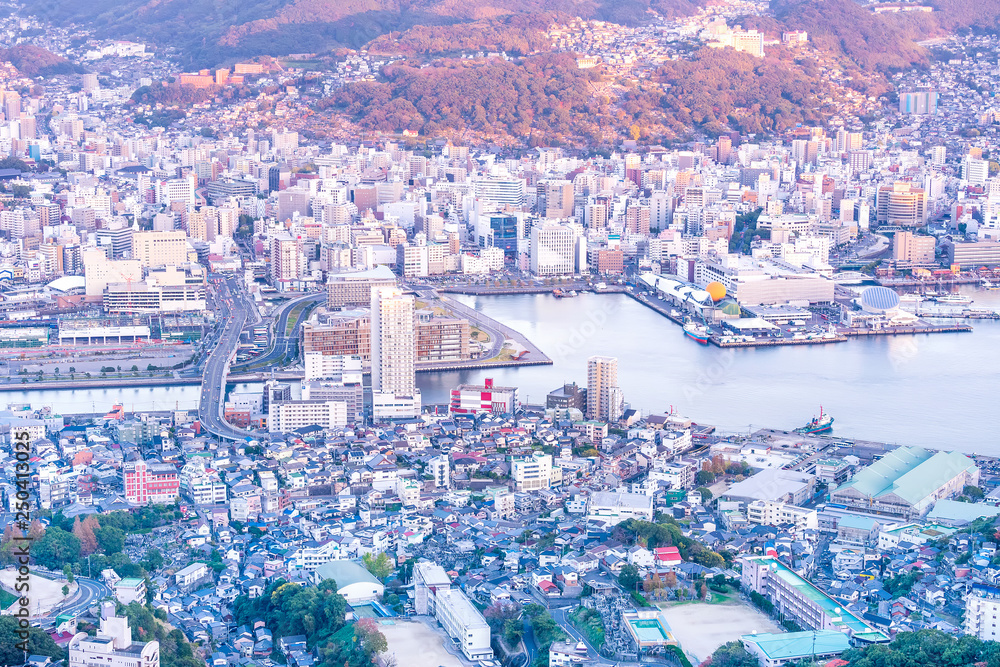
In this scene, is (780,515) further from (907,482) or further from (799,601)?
(799,601)

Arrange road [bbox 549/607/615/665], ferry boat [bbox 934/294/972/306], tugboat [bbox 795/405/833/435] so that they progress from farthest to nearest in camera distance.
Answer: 1. ferry boat [bbox 934/294/972/306]
2. tugboat [bbox 795/405/833/435]
3. road [bbox 549/607/615/665]

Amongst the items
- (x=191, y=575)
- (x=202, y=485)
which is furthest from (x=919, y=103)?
(x=191, y=575)

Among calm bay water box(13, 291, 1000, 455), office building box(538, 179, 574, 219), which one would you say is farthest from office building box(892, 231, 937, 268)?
office building box(538, 179, 574, 219)

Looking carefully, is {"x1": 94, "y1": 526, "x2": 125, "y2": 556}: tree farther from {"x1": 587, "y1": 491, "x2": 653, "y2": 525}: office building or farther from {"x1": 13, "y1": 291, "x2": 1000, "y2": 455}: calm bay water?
{"x1": 13, "y1": 291, "x2": 1000, "y2": 455}: calm bay water

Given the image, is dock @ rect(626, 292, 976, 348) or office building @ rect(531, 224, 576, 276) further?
office building @ rect(531, 224, 576, 276)

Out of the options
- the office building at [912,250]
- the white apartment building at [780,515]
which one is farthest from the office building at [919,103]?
the white apartment building at [780,515]

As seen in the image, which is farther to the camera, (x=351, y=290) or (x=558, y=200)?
(x=558, y=200)

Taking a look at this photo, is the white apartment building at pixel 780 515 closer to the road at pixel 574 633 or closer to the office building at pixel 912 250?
the road at pixel 574 633
